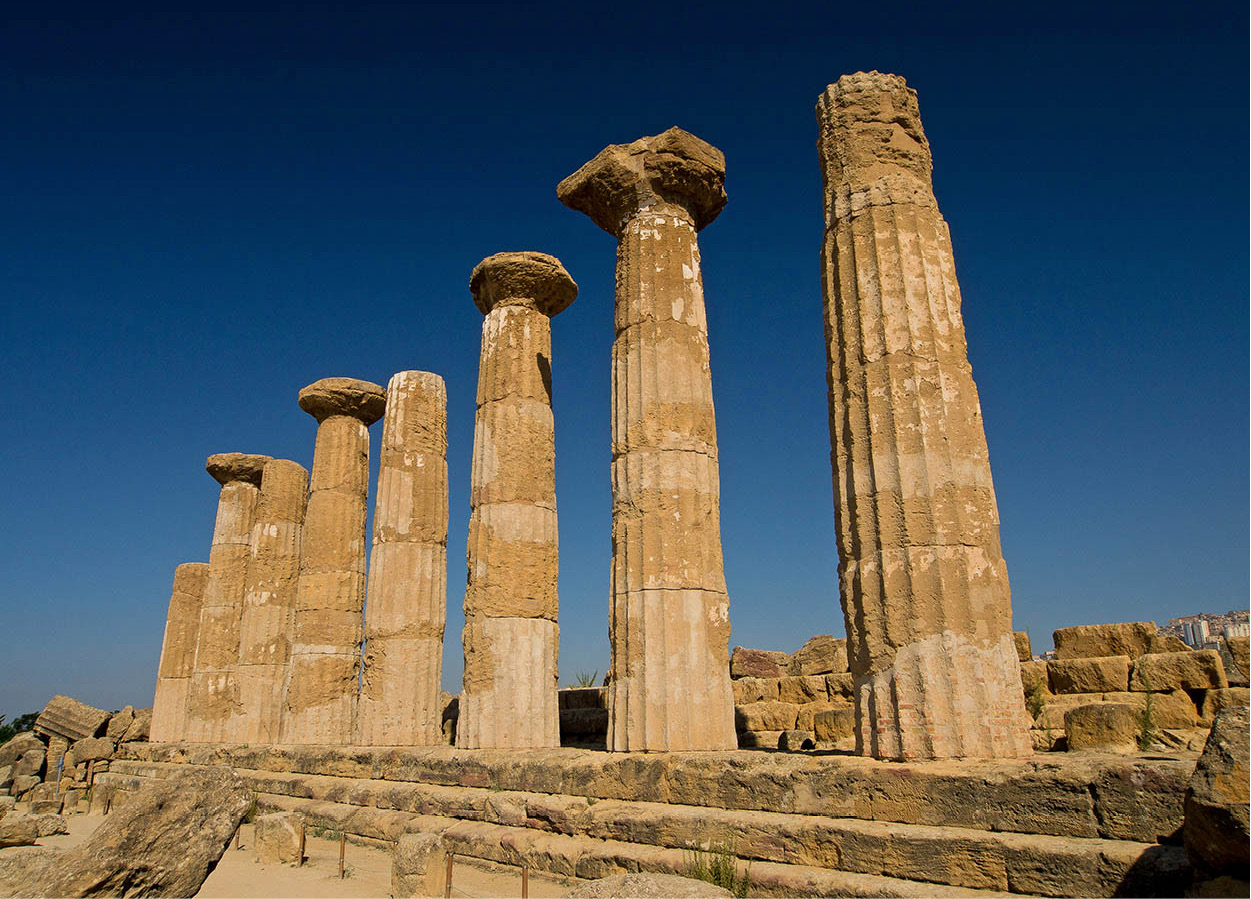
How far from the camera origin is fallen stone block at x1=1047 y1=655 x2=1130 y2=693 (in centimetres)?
975

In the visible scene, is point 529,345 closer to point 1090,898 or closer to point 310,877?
point 310,877

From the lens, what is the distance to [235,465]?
21828 millimetres

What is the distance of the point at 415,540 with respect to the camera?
15.4 m

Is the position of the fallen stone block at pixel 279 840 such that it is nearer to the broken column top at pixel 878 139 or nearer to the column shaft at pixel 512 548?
the column shaft at pixel 512 548

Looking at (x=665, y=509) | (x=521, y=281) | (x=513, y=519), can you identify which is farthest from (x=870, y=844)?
(x=521, y=281)

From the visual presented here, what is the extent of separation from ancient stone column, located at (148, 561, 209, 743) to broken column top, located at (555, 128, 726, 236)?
687 inches

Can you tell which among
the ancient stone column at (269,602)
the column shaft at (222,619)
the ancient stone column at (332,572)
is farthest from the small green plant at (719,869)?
the column shaft at (222,619)

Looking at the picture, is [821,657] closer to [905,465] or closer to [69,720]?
[905,465]

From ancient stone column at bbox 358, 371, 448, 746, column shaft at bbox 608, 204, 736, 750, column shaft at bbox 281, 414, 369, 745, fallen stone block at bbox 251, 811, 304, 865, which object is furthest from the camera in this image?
column shaft at bbox 281, 414, 369, 745

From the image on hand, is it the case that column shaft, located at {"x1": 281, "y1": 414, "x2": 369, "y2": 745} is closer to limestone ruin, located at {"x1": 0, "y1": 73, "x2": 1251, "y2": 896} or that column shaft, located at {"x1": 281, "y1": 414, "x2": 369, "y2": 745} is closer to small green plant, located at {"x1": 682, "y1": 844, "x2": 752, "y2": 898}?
limestone ruin, located at {"x1": 0, "y1": 73, "x2": 1251, "y2": 896}

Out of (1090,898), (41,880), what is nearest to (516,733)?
(41,880)

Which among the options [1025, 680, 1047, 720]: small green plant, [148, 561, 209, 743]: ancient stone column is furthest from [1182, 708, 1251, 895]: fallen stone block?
[148, 561, 209, 743]: ancient stone column

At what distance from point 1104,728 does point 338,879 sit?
7.51 metres

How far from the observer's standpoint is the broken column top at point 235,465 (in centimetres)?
2184
